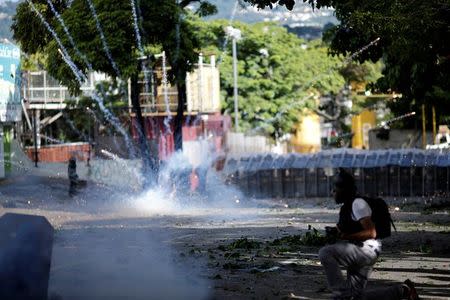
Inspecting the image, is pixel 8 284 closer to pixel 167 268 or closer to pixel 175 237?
pixel 167 268

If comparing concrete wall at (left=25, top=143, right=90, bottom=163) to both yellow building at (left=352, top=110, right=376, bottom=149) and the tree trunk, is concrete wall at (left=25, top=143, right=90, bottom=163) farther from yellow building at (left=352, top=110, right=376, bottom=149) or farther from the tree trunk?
yellow building at (left=352, top=110, right=376, bottom=149)

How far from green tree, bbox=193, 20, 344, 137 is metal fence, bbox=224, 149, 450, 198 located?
19.6 metres

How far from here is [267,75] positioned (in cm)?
6191

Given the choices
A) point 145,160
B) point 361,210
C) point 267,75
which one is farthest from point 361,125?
point 361,210

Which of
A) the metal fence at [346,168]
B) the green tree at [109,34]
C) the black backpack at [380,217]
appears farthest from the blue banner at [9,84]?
the black backpack at [380,217]

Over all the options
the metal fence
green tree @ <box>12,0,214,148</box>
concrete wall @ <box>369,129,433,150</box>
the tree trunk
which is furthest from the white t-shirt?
concrete wall @ <box>369,129,433,150</box>

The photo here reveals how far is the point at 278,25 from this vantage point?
67562mm

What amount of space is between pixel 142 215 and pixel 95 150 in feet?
84.9

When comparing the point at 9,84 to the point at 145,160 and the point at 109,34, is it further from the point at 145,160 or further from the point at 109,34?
the point at 109,34

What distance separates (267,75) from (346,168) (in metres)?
27.7

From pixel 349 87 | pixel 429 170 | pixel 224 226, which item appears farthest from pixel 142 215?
pixel 349 87

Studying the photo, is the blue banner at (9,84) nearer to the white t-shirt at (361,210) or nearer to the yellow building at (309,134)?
the white t-shirt at (361,210)

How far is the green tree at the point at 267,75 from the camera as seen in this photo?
193 feet

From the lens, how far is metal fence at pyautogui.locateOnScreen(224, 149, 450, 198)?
3528 centimetres
